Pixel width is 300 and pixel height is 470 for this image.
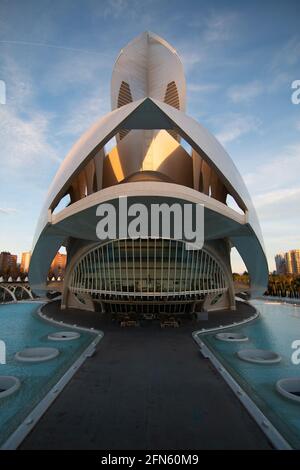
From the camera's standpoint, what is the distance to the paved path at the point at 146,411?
554 cm

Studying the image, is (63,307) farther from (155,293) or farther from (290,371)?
(290,371)

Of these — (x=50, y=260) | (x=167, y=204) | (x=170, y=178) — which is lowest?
(x=50, y=260)

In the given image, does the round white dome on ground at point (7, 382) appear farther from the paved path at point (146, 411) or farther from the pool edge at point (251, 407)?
the pool edge at point (251, 407)

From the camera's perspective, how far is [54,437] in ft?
18.5

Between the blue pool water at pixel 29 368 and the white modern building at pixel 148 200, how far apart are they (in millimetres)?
5759

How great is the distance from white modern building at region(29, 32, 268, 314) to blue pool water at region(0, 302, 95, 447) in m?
5.76

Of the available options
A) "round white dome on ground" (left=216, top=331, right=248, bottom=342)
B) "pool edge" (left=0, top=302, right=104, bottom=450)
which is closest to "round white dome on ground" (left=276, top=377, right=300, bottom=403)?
"round white dome on ground" (left=216, top=331, right=248, bottom=342)

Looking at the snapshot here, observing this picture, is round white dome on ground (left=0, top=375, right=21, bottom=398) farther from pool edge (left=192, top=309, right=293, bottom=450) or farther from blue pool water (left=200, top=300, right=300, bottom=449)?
blue pool water (left=200, top=300, right=300, bottom=449)

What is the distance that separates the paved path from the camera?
5539 mm

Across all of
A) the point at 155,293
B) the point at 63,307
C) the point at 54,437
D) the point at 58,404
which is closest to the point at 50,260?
the point at 63,307

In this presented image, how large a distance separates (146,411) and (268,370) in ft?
20.3


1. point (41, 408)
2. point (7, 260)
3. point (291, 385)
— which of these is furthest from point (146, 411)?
point (7, 260)
